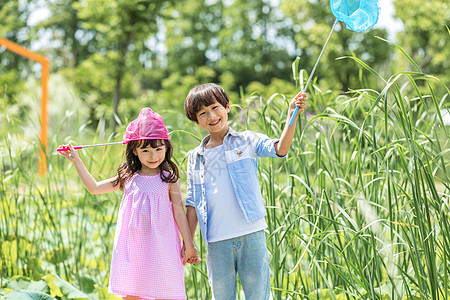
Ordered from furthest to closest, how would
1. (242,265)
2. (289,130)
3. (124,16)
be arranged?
(124,16) < (242,265) < (289,130)

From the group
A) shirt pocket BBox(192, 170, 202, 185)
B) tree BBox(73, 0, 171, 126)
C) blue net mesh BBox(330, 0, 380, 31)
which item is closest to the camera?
blue net mesh BBox(330, 0, 380, 31)

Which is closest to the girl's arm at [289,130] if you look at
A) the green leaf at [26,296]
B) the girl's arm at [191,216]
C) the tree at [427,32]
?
the girl's arm at [191,216]

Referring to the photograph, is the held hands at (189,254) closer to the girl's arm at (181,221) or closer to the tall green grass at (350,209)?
the girl's arm at (181,221)

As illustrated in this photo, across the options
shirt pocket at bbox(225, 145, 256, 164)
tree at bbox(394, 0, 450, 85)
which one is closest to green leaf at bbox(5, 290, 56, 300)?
shirt pocket at bbox(225, 145, 256, 164)

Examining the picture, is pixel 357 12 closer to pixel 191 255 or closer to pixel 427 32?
pixel 191 255

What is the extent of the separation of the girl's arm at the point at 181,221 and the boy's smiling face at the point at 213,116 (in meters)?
0.26

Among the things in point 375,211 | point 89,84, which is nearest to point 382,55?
point 89,84

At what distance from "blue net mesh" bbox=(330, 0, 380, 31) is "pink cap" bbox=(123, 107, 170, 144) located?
67 cm

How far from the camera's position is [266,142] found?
1.63 meters

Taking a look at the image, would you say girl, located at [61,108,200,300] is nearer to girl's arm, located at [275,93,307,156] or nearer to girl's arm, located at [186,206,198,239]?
girl's arm, located at [186,206,198,239]

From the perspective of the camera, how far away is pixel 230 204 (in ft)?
5.44

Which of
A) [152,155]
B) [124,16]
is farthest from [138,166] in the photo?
[124,16]

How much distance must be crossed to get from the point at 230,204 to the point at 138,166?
0.39 metres

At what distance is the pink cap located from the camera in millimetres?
1750
